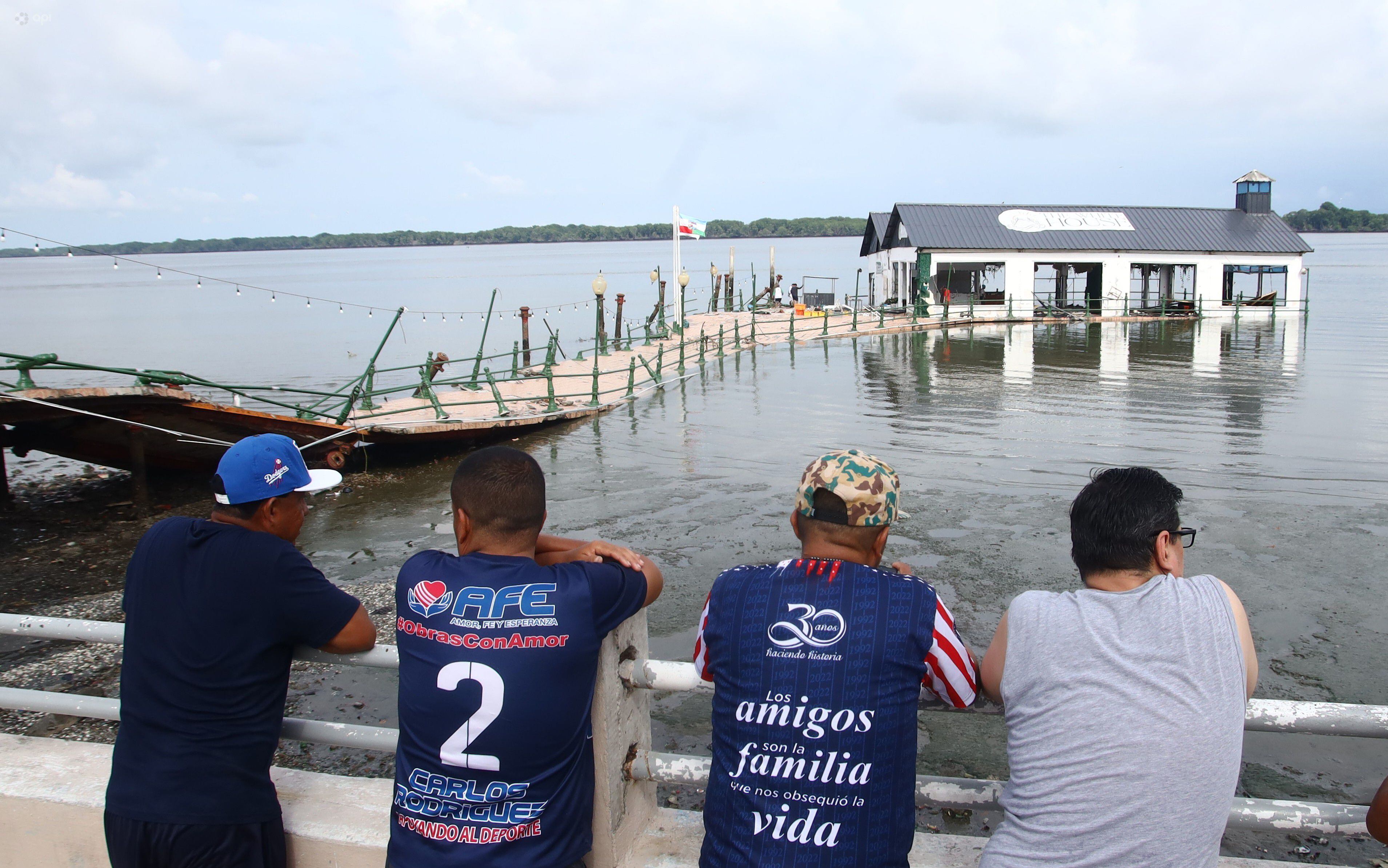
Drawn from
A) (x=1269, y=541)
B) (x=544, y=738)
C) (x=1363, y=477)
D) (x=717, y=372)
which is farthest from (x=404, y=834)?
(x=717, y=372)

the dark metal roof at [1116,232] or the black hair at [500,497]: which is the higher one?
the dark metal roof at [1116,232]

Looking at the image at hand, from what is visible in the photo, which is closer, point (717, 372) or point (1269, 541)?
point (1269, 541)

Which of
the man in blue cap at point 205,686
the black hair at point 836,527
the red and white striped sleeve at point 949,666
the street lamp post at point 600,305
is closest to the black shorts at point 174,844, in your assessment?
the man in blue cap at point 205,686

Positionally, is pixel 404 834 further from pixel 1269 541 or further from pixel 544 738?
pixel 1269 541

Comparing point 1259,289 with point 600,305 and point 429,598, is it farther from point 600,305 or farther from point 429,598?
point 429,598

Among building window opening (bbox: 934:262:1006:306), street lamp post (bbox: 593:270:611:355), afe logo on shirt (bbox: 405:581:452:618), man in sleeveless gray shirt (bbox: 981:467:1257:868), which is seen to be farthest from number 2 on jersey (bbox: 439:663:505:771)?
building window opening (bbox: 934:262:1006:306)

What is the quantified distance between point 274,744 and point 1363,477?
46.6 feet

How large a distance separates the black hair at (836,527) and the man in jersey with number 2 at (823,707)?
0.27 feet

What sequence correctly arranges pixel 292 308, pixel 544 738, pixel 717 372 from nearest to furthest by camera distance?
pixel 544 738, pixel 717 372, pixel 292 308

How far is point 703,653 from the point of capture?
2375 millimetres

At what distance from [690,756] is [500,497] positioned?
37.9 inches

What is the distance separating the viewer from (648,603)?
8.77 ft

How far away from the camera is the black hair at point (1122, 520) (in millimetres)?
2256

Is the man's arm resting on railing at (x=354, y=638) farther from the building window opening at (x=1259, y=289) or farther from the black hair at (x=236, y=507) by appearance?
the building window opening at (x=1259, y=289)
